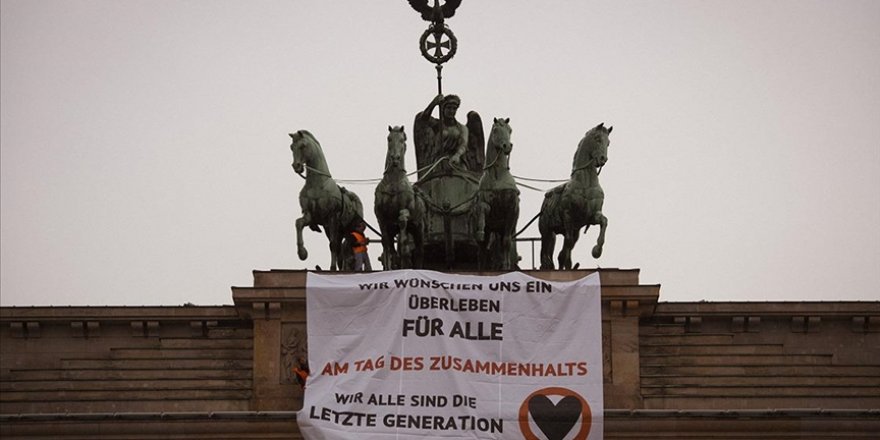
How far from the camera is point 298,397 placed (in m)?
40.1

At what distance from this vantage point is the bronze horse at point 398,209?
40.5m

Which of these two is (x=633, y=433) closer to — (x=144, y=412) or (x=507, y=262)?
(x=507, y=262)

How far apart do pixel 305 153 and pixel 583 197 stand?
461 cm

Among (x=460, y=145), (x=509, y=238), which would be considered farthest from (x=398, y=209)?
(x=460, y=145)

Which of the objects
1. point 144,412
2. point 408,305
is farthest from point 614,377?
point 144,412

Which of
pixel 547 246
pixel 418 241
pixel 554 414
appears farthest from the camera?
pixel 547 246

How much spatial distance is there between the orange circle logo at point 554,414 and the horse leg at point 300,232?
504 cm

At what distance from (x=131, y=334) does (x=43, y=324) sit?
1449mm

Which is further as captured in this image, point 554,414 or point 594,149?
point 594,149

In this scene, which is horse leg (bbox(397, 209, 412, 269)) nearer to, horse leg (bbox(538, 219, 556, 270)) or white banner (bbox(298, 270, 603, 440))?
white banner (bbox(298, 270, 603, 440))

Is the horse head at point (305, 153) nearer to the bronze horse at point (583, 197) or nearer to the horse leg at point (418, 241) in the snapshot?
the horse leg at point (418, 241)

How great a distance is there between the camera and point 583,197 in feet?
135

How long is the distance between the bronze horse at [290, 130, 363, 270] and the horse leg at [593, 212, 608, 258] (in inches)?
170

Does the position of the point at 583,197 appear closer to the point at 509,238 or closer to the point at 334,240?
the point at 509,238
